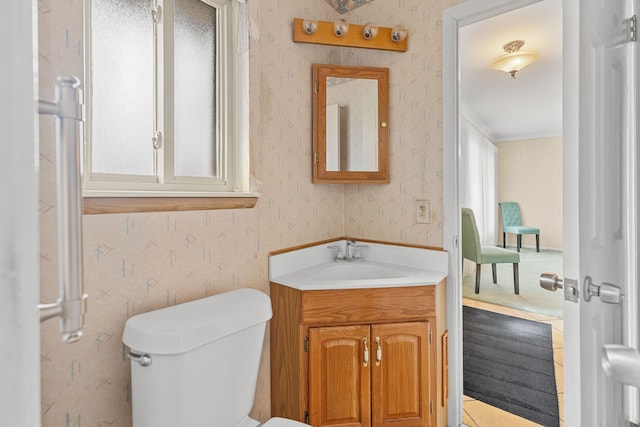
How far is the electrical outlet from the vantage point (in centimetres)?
182

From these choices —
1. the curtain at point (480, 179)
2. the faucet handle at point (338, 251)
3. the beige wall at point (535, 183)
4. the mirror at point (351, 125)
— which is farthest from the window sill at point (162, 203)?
the beige wall at point (535, 183)

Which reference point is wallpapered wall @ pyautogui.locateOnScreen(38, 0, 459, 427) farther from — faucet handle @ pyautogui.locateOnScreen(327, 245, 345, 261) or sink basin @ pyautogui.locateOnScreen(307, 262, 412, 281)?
sink basin @ pyautogui.locateOnScreen(307, 262, 412, 281)

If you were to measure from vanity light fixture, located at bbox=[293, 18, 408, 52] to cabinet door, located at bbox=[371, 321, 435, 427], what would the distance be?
1429mm

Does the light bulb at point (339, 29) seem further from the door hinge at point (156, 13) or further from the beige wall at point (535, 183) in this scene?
the beige wall at point (535, 183)

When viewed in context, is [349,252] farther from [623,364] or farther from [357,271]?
[623,364]

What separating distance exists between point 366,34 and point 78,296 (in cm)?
182

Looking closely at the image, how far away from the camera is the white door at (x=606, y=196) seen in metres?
0.62

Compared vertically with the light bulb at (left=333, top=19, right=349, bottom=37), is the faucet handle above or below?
below

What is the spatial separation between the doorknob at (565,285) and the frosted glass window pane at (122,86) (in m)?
1.33

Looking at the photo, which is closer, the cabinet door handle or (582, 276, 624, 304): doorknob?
(582, 276, 624, 304): doorknob

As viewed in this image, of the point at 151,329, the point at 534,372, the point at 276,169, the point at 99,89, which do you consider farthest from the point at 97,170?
the point at 534,372

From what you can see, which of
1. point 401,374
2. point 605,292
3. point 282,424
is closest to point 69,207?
point 605,292

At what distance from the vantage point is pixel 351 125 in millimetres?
1939

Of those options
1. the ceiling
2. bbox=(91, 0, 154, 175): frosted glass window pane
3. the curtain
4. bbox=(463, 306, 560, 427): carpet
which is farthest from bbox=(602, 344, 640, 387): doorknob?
the curtain
